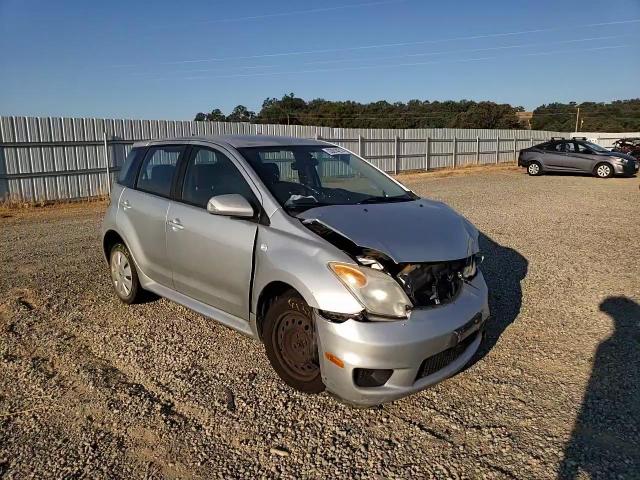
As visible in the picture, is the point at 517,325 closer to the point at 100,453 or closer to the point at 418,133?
the point at 100,453

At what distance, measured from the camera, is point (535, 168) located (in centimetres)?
2272

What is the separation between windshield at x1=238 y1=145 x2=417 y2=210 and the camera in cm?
389

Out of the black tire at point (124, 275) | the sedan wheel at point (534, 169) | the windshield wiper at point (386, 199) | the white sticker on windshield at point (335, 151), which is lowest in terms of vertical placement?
the sedan wheel at point (534, 169)

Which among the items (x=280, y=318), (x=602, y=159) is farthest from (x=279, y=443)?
(x=602, y=159)

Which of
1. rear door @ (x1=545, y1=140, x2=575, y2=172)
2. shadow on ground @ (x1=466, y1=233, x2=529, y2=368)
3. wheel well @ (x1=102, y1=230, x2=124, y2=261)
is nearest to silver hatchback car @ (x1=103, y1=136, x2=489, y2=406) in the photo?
wheel well @ (x1=102, y1=230, x2=124, y2=261)

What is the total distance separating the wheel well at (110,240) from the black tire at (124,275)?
0.04 metres

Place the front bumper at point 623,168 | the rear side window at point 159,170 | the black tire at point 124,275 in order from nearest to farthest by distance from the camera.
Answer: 1. the rear side window at point 159,170
2. the black tire at point 124,275
3. the front bumper at point 623,168

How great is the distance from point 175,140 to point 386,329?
296 cm

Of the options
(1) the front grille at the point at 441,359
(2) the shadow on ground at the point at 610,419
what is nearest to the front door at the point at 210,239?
(1) the front grille at the point at 441,359

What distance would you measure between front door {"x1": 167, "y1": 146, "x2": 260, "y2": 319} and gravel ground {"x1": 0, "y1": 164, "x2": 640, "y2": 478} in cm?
53

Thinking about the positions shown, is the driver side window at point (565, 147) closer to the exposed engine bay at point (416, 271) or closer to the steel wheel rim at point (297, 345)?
the exposed engine bay at point (416, 271)

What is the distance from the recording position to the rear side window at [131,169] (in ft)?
17.0

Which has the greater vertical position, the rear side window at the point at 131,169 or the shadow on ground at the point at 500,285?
the rear side window at the point at 131,169

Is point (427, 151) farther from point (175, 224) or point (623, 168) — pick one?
point (175, 224)
